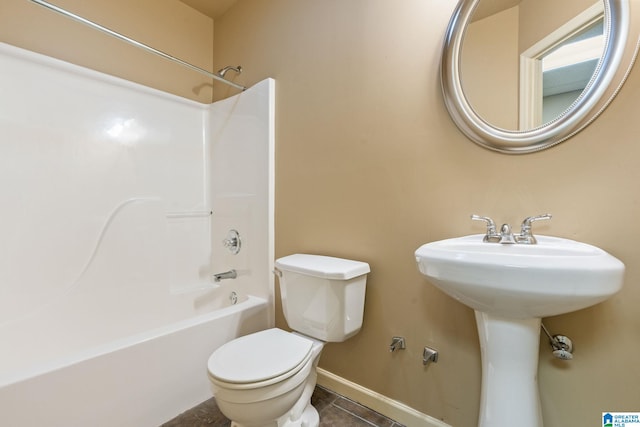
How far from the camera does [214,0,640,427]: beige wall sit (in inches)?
34.6

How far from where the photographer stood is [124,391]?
3.73 feet

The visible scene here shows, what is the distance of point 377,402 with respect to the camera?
1.36 meters

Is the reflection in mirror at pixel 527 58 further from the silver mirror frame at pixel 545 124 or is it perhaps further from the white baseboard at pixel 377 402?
the white baseboard at pixel 377 402

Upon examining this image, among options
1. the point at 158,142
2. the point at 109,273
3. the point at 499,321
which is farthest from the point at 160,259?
the point at 499,321

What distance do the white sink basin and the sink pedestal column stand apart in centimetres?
9

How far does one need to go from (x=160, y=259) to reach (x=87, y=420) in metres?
0.96

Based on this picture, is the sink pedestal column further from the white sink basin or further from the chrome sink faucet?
the chrome sink faucet

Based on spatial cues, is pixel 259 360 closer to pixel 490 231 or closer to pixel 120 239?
pixel 490 231

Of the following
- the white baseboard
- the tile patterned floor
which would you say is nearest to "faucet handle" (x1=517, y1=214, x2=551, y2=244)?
the white baseboard

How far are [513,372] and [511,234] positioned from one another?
424mm

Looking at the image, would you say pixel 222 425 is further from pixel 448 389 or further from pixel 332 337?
pixel 448 389

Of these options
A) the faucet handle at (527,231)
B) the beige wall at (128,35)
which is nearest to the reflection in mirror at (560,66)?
the faucet handle at (527,231)

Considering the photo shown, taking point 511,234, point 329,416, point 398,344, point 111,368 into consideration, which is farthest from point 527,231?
point 111,368

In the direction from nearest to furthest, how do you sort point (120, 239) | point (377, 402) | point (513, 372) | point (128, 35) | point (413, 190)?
1. point (513, 372)
2. point (413, 190)
3. point (377, 402)
4. point (120, 239)
5. point (128, 35)
